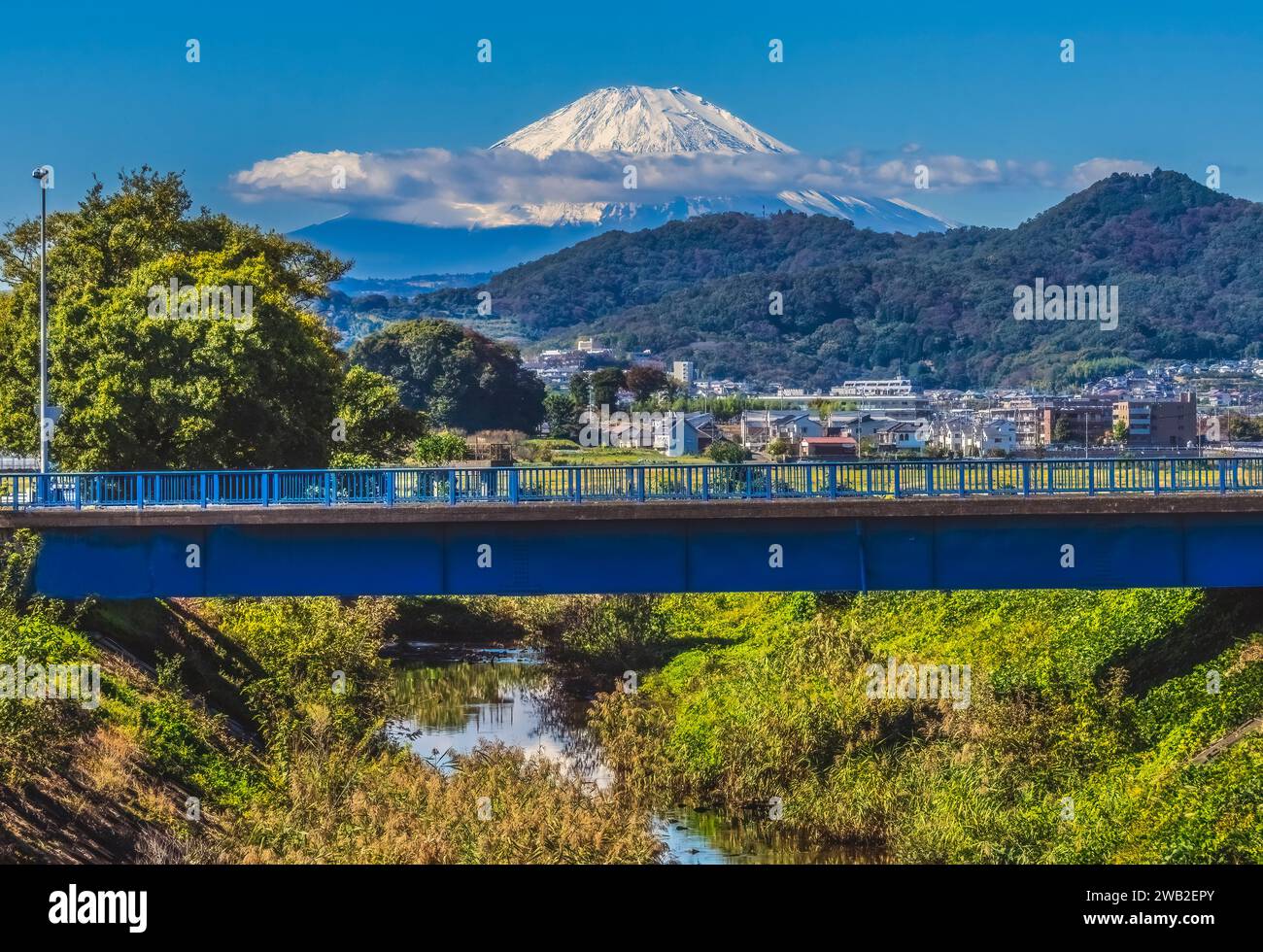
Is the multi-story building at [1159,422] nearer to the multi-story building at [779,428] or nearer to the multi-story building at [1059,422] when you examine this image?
the multi-story building at [1059,422]

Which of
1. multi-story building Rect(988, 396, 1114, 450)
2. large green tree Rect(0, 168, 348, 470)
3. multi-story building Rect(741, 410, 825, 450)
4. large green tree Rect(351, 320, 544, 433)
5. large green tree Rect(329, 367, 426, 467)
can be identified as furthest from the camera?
multi-story building Rect(988, 396, 1114, 450)

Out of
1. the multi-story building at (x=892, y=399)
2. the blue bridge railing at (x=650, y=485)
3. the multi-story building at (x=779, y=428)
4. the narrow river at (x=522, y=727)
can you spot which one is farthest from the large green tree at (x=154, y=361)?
the multi-story building at (x=892, y=399)

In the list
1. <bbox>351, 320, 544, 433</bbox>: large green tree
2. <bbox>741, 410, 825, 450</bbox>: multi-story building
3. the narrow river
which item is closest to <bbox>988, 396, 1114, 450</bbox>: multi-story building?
<bbox>741, 410, 825, 450</bbox>: multi-story building

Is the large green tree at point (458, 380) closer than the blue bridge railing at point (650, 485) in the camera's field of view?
No

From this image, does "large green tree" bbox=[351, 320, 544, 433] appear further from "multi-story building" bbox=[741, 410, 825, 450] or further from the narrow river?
the narrow river
